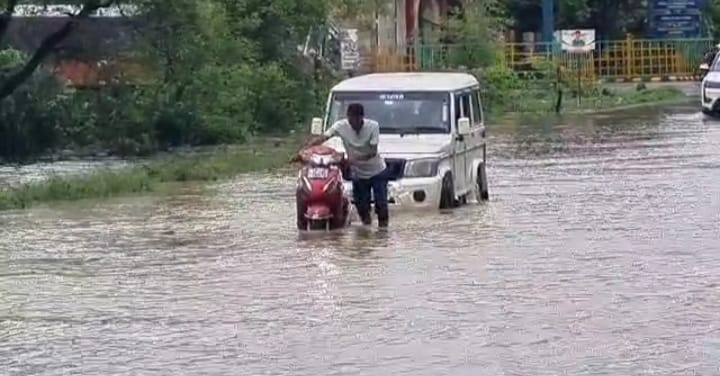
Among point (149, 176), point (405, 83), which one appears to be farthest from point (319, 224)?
point (149, 176)

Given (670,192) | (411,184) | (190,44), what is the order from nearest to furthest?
(411,184) < (670,192) < (190,44)

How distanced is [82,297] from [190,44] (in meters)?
24.7

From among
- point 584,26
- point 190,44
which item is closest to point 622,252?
point 190,44

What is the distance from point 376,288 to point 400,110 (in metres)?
8.02

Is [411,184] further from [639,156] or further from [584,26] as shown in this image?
[584,26]

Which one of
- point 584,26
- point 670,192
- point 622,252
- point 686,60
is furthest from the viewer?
point 584,26

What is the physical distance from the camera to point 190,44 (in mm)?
40406

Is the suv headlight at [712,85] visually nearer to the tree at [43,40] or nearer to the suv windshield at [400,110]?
the tree at [43,40]

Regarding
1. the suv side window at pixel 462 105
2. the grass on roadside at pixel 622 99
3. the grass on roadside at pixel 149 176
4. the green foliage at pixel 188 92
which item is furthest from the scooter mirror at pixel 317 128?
the grass on roadside at pixel 622 99

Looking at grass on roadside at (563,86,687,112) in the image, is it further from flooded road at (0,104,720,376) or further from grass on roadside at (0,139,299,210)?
flooded road at (0,104,720,376)

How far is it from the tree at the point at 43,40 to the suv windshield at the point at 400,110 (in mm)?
13426

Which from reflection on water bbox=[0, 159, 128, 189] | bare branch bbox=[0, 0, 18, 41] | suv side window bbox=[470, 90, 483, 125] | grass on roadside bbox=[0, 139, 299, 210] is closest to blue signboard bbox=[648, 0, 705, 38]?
grass on roadside bbox=[0, 139, 299, 210]

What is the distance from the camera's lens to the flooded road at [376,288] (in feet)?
41.2

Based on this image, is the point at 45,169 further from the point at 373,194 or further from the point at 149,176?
the point at 373,194
